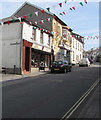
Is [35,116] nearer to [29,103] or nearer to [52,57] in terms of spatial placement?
[29,103]

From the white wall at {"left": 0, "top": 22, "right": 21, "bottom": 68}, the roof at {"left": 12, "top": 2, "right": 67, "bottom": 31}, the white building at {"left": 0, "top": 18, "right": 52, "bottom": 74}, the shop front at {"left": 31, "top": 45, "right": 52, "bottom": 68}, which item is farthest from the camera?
the roof at {"left": 12, "top": 2, "right": 67, "bottom": 31}

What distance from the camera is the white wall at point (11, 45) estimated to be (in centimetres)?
1858

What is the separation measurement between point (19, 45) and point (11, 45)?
48.5 inches

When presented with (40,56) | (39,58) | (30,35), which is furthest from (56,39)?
(30,35)

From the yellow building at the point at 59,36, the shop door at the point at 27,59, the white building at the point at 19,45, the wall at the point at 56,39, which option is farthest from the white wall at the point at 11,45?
the wall at the point at 56,39

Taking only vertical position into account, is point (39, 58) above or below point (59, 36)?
below

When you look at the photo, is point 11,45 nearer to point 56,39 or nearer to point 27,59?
point 27,59

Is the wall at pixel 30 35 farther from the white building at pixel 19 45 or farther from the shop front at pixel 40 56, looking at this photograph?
the shop front at pixel 40 56

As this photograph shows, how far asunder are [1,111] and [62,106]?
1982mm

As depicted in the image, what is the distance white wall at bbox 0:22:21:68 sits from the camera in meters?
18.6

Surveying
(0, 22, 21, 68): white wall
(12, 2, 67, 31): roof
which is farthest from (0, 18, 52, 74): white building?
(12, 2, 67, 31): roof

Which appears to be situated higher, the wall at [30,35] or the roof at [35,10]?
the roof at [35,10]

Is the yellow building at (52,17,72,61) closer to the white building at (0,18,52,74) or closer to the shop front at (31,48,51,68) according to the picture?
the shop front at (31,48,51,68)

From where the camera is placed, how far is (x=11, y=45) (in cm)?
1900
